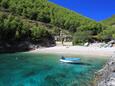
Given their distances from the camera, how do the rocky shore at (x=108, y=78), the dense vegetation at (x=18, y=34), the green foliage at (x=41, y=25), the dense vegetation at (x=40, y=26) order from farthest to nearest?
the green foliage at (x=41, y=25)
the dense vegetation at (x=40, y=26)
the dense vegetation at (x=18, y=34)
the rocky shore at (x=108, y=78)

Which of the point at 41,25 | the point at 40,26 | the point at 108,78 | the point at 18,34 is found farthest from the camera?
the point at 41,25

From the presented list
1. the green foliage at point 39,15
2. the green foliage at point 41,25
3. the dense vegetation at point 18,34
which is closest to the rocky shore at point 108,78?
the dense vegetation at point 18,34

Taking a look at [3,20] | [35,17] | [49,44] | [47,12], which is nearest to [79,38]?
[49,44]

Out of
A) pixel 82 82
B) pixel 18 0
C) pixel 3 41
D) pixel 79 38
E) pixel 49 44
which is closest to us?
pixel 82 82

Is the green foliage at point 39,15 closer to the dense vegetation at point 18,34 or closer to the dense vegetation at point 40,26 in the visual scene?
the dense vegetation at point 40,26

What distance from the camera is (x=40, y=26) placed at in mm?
116438

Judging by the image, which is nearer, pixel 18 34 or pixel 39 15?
pixel 18 34

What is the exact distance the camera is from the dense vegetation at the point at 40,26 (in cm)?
9312

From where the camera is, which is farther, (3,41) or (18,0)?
(18,0)

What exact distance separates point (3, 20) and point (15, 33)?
25.2 ft

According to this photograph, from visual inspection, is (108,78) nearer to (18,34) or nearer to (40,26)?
(18,34)

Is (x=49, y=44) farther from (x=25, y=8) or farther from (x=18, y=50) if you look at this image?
(x=25, y=8)

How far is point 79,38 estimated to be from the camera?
108 meters

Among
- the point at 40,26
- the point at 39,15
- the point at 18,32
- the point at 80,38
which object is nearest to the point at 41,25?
the point at 40,26
